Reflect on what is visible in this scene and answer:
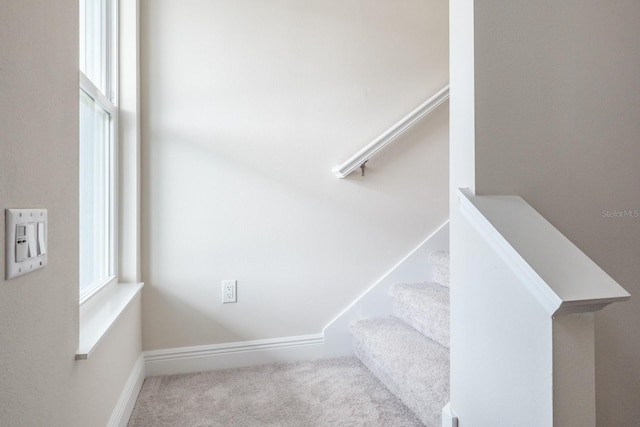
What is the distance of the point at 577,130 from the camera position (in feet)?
3.76

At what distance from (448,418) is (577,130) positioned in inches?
36.8

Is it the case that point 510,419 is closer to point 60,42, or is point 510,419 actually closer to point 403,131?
point 60,42

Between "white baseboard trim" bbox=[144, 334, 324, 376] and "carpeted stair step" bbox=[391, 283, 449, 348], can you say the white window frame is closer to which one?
"white baseboard trim" bbox=[144, 334, 324, 376]

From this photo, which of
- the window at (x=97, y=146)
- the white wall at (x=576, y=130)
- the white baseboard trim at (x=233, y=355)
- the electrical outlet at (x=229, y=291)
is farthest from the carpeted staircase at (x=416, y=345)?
the window at (x=97, y=146)

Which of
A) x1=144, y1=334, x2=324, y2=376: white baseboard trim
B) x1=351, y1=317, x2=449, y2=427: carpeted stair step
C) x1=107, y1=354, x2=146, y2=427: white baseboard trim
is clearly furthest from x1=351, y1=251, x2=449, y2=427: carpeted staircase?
x1=107, y1=354, x2=146, y2=427: white baseboard trim

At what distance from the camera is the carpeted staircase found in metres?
1.42

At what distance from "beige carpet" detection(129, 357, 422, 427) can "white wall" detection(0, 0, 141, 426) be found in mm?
509

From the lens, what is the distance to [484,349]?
1.03m

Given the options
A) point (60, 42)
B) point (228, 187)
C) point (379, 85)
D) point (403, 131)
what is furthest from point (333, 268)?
point (60, 42)

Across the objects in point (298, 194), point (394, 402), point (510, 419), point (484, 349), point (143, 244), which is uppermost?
point (298, 194)

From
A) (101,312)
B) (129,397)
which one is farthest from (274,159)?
(129,397)

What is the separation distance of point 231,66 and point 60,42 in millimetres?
1156

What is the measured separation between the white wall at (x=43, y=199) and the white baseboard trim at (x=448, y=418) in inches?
39.5

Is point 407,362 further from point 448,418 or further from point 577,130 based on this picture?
point 577,130
